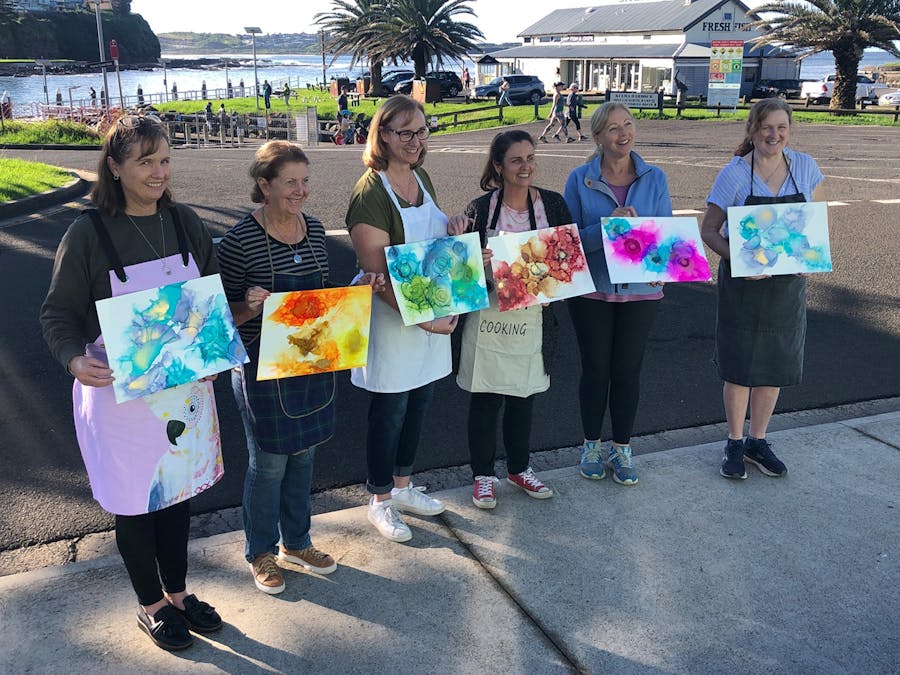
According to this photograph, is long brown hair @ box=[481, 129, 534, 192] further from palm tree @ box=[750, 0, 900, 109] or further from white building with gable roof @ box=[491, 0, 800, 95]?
white building with gable roof @ box=[491, 0, 800, 95]

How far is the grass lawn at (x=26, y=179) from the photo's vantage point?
12.1m

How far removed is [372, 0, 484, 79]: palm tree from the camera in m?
50.9

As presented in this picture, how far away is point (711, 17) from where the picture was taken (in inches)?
2052

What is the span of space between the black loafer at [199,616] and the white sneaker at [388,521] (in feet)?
2.93

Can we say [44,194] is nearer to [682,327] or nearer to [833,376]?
[682,327]

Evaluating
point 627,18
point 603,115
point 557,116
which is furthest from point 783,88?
point 603,115

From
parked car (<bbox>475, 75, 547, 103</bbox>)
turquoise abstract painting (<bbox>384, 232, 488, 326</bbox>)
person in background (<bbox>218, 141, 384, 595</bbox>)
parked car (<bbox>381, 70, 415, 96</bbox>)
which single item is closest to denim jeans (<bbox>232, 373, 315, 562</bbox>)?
person in background (<bbox>218, 141, 384, 595</bbox>)

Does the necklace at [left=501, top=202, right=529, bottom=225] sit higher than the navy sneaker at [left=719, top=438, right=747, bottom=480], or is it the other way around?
the necklace at [left=501, top=202, right=529, bottom=225]

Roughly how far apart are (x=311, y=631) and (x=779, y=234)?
2.91m

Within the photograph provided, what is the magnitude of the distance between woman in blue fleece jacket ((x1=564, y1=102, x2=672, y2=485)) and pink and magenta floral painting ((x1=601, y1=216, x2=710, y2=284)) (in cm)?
7

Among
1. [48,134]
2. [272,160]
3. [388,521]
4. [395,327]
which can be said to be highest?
[48,134]

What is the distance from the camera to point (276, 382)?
305 centimetres

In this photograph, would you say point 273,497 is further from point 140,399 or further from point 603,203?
point 603,203

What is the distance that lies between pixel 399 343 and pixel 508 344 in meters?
0.61
